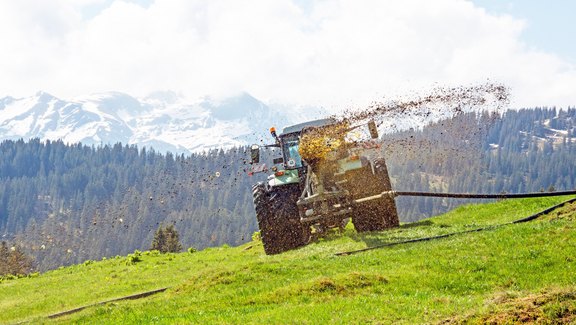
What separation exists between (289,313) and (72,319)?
22.7 ft

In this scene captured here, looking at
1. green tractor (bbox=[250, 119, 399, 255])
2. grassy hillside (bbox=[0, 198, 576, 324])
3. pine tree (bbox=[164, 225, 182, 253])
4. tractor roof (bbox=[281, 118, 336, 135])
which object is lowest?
pine tree (bbox=[164, 225, 182, 253])

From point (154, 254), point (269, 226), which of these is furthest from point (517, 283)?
point (154, 254)

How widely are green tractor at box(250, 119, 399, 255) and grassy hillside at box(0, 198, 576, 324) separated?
5.79ft

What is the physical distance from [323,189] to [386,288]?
10486 millimetres

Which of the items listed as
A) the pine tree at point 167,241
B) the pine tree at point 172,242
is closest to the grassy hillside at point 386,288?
the pine tree at point 172,242

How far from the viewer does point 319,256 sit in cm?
2078

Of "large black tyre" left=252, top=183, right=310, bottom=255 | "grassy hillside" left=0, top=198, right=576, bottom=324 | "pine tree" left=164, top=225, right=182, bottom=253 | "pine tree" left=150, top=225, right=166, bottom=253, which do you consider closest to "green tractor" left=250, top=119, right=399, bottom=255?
"large black tyre" left=252, top=183, right=310, bottom=255

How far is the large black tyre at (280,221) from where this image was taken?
85.3 feet

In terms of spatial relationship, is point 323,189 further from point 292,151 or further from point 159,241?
point 159,241

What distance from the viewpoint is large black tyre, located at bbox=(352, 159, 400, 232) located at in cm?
2583

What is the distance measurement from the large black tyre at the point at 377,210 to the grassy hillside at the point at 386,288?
2.07 m

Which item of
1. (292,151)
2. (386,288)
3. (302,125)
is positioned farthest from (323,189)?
(386,288)

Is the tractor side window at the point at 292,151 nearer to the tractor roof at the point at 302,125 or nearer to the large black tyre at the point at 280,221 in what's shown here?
the tractor roof at the point at 302,125

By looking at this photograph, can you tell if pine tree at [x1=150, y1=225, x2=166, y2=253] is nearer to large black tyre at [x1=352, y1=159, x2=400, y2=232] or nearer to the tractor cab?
the tractor cab
